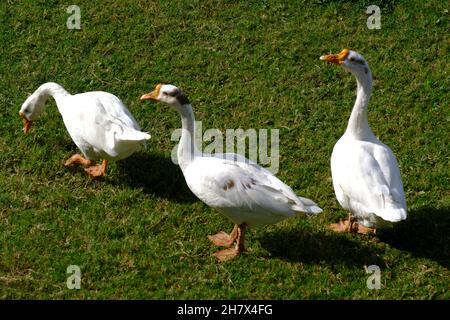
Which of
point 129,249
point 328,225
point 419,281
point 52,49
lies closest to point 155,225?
point 129,249

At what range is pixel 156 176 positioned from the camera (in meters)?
6.95

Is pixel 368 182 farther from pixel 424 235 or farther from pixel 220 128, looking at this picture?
pixel 220 128

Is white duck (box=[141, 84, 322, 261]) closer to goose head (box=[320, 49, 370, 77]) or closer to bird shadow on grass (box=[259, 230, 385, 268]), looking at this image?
bird shadow on grass (box=[259, 230, 385, 268])

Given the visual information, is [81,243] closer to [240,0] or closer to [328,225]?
[328,225]

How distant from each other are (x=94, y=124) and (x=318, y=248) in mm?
2355

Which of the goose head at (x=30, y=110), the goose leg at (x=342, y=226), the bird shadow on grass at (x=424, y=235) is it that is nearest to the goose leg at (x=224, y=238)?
the goose leg at (x=342, y=226)

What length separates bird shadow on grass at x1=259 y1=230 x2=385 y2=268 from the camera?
598 centimetres

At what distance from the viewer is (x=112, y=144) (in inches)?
253

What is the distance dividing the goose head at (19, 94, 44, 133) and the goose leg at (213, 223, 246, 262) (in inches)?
103

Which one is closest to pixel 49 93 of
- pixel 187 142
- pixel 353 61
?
pixel 187 142

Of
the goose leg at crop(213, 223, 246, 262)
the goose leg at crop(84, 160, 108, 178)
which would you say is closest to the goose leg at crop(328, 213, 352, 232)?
the goose leg at crop(213, 223, 246, 262)

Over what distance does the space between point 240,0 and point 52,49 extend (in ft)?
8.35

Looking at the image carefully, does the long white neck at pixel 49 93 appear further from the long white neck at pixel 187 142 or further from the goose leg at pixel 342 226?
the goose leg at pixel 342 226

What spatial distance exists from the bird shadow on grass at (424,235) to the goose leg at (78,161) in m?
2.89
